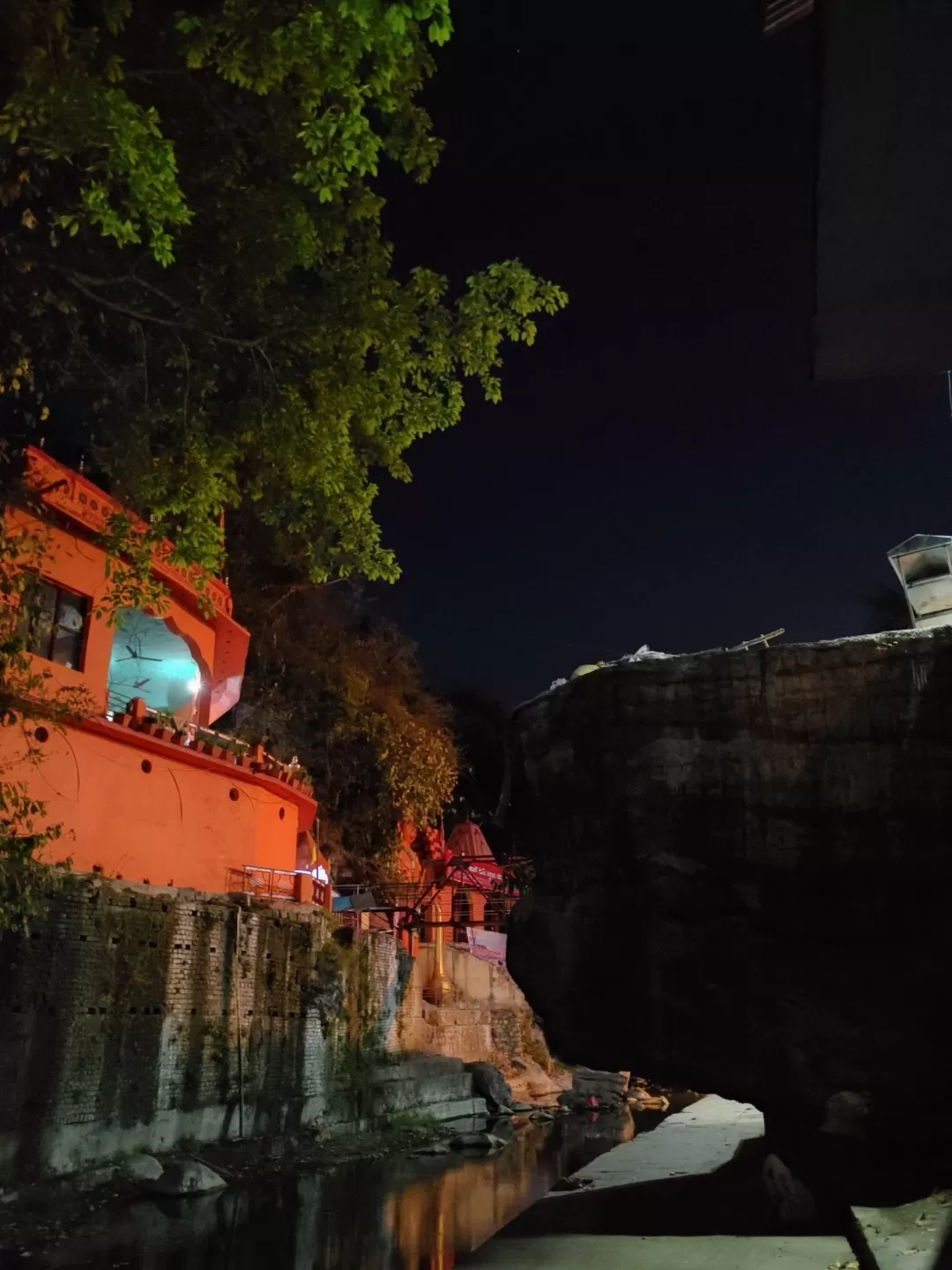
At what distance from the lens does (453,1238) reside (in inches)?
436

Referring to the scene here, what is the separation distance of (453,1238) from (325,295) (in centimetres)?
1074

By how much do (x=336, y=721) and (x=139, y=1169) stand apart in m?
13.5

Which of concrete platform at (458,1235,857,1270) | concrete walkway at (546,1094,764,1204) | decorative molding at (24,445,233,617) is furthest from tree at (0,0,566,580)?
concrete walkway at (546,1094,764,1204)

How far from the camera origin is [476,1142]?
17219 millimetres

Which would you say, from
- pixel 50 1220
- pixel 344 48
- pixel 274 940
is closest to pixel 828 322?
pixel 344 48

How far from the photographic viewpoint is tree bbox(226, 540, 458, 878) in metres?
24.1

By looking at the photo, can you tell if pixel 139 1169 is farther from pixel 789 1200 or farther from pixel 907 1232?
pixel 907 1232

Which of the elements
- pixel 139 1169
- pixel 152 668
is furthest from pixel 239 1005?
pixel 152 668

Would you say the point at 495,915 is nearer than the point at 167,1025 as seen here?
No

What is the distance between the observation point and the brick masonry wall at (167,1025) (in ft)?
36.7

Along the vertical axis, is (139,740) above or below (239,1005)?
above

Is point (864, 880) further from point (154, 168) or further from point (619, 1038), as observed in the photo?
point (154, 168)

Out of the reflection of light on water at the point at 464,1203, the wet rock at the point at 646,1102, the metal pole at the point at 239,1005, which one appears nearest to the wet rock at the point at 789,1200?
the reflection of light on water at the point at 464,1203

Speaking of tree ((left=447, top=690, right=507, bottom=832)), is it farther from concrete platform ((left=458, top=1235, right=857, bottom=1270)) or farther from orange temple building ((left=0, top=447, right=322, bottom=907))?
concrete platform ((left=458, top=1235, right=857, bottom=1270))
